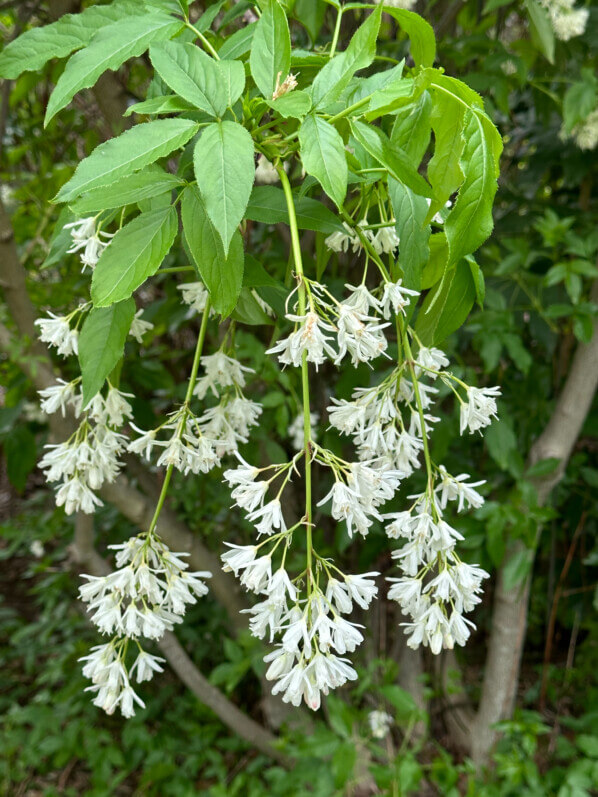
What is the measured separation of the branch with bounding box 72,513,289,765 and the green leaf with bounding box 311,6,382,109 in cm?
116

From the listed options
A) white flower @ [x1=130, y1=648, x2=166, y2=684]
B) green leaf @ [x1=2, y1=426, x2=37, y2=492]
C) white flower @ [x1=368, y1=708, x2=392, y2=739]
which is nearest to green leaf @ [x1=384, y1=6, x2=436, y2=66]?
white flower @ [x1=130, y1=648, x2=166, y2=684]

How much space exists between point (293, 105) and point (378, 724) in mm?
1650

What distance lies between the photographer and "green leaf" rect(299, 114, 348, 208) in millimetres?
423

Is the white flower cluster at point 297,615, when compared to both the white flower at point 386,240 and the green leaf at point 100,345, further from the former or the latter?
the white flower at point 386,240

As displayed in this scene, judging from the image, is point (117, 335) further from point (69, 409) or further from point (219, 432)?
point (69, 409)

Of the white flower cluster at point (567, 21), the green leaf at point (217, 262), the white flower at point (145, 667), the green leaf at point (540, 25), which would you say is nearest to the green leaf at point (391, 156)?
the green leaf at point (217, 262)

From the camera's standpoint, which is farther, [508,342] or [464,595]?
[508,342]

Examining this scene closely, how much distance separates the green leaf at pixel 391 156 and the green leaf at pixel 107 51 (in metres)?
0.18

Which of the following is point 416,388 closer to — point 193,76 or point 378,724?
point 193,76

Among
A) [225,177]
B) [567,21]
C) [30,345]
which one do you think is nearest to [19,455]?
[30,345]

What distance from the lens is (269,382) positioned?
127 centimetres

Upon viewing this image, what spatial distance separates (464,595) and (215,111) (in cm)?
41

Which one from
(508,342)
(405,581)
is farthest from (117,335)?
(508,342)

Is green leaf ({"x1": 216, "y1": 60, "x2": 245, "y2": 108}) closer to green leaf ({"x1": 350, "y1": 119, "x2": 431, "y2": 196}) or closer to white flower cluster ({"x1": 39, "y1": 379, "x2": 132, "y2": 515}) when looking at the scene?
green leaf ({"x1": 350, "y1": 119, "x2": 431, "y2": 196})
